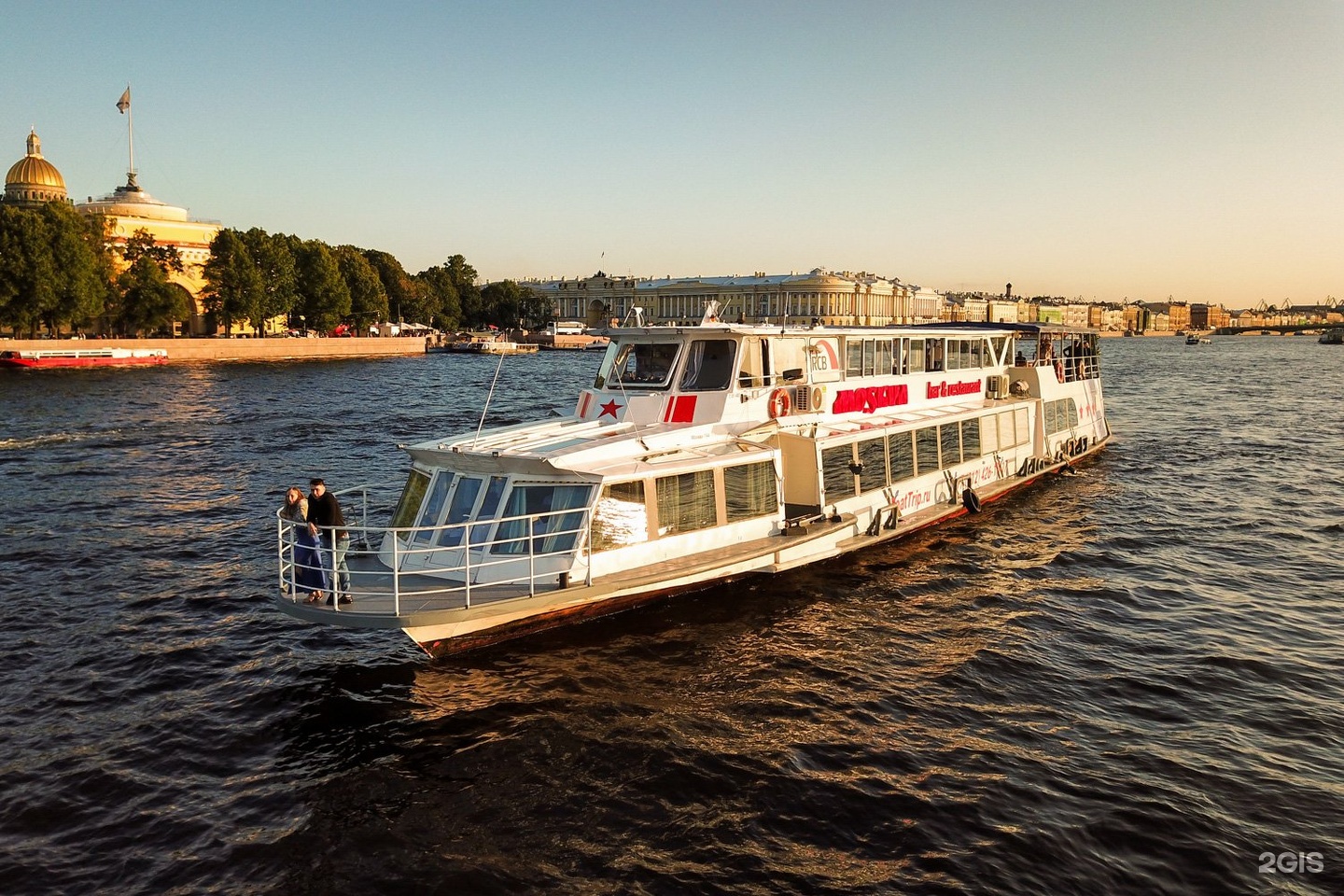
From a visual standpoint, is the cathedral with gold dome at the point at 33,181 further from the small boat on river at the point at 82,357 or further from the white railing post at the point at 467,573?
the white railing post at the point at 467,573

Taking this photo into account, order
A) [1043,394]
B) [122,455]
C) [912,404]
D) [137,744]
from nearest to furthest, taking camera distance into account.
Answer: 1. [137,744]
2. [912,404]
3. [1043,394]
4. [122,455]

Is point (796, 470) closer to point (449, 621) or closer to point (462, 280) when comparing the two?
point (449, 621)

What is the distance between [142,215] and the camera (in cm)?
12038

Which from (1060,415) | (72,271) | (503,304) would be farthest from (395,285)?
(1060,415)

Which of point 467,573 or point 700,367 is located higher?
point 700,367

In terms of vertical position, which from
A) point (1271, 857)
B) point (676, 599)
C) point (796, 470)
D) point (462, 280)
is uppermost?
point (462, 280)

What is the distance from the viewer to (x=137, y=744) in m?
11.9

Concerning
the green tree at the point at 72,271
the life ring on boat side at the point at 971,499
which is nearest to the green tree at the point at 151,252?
the green tree at the point at 72,271

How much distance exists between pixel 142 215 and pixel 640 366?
128 m

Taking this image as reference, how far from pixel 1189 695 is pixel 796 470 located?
304 inches

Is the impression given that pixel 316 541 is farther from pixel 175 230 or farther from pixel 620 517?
pixel 175 230

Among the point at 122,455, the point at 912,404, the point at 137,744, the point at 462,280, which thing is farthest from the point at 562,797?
the point at 462,280

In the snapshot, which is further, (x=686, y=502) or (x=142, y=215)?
(x=142, y=215)

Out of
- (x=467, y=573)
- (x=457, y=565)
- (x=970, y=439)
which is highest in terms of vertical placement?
(x=970, y=439)
